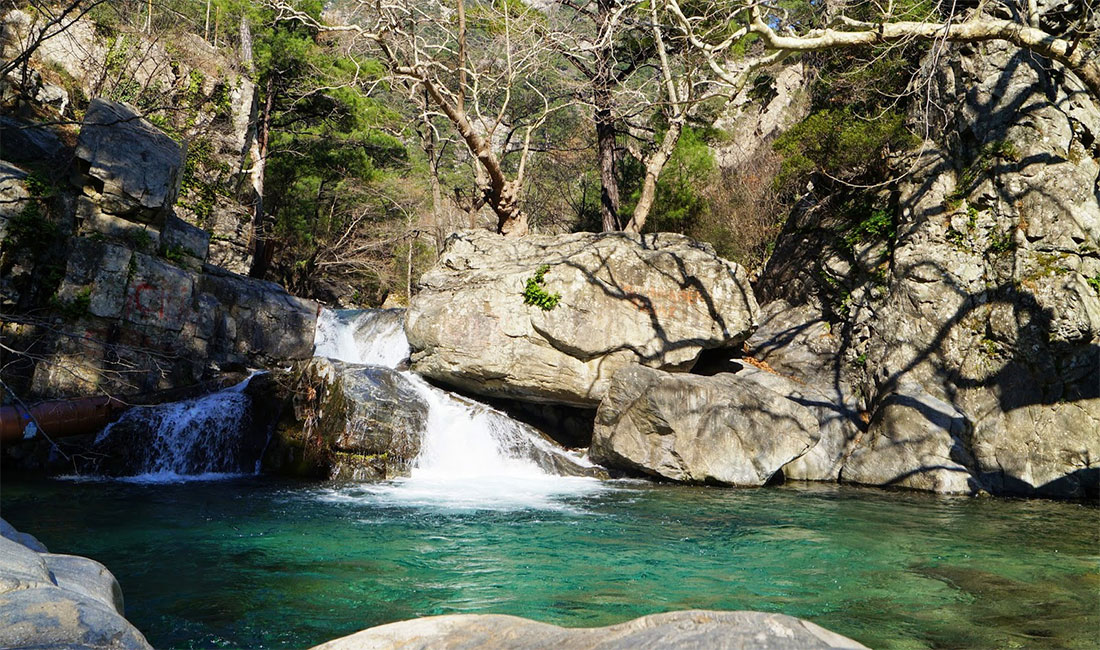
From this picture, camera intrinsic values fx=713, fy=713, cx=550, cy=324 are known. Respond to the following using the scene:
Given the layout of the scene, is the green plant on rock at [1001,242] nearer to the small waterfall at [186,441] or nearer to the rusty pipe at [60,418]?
the small waterfall at [186,441]

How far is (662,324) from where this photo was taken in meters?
12.4

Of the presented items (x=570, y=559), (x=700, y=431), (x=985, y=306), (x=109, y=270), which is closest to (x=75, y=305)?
(x=109, y=270)

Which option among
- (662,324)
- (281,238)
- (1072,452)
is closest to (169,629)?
(662,324)

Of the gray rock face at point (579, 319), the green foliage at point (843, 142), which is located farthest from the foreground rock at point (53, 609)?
the green foliage at point (843, 142)

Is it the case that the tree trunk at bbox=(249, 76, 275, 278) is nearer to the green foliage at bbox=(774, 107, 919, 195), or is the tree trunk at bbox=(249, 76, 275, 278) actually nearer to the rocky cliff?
the rocky cliff

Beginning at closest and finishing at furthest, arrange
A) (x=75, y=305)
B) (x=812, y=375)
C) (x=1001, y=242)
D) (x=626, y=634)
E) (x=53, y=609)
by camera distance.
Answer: (x=626, y=634)
(x=53, y=609)
(x=75, y=305)
(x=1001, y=242)
(x=812, y=375)

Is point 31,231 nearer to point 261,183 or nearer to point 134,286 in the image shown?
point 134,286

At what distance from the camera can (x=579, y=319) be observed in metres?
12.1

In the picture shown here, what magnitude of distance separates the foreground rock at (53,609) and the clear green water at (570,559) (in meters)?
1.16

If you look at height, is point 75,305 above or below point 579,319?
below

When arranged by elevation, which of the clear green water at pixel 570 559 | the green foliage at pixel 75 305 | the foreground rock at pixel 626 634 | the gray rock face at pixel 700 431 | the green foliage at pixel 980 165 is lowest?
the clear green water at pixel 570 559

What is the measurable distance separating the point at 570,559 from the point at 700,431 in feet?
16.6

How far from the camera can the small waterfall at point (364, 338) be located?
1438 centimetres

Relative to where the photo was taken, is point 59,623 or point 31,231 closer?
point 59,623
